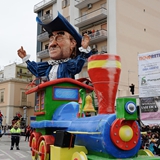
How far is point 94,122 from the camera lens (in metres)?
5.32

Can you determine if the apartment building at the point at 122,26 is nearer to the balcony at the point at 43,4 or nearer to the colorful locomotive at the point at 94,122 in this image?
the balcony at the point at 43,4

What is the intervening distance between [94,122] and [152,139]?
6506 mm

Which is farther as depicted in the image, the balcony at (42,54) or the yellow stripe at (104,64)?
the balcony at (42,54)

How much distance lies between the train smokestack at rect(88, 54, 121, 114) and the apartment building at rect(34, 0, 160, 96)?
16477 millimetres

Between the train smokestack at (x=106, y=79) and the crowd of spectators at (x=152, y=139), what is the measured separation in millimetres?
2725

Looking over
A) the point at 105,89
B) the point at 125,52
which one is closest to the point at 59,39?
the point at 105,89

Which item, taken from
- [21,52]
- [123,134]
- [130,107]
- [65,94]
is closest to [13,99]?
[21,52]

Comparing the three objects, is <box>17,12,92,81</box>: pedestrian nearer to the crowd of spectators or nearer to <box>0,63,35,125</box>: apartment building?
the crowd of spectators

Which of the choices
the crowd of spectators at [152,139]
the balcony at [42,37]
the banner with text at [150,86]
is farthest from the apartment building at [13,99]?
the banner with text at [150,86]

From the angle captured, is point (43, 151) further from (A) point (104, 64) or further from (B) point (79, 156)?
(A) point (104, 64)

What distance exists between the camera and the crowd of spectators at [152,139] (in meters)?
Result: 10.2

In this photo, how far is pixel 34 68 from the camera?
9047 millimetres

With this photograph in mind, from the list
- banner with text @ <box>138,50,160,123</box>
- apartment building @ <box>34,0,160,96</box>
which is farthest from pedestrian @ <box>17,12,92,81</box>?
apartment building @ <box>34,0,160,96</box>

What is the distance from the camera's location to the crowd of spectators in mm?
10186
